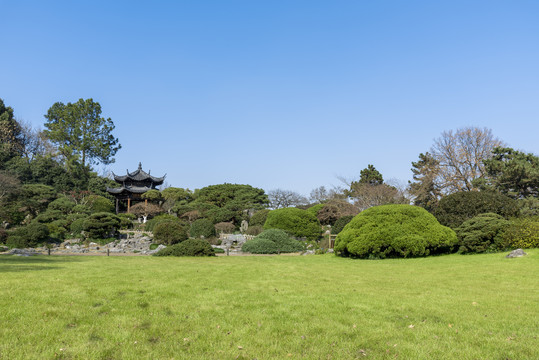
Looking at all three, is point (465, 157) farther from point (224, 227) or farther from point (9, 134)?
point (9, 134)

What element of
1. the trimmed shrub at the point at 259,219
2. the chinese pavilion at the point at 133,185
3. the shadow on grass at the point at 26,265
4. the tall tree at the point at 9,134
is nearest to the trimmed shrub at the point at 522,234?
the shadow on grass at the point at 26,265

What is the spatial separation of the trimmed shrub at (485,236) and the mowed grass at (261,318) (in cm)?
616

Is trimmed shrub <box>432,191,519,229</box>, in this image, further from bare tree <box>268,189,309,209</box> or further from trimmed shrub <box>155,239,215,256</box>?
bare tree <box>268,189,309,209</box>

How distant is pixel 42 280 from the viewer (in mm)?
7301

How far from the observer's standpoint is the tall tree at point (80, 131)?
177 feet

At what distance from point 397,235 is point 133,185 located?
4363 cm

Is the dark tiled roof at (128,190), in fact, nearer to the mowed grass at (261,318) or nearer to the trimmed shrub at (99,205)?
the trimmed shrub at (99,205)

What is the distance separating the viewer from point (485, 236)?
13953mm

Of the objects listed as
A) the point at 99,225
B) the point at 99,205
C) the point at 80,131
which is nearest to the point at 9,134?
the point at 80,131

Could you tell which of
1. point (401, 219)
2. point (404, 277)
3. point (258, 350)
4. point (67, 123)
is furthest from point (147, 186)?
point (258, 350)

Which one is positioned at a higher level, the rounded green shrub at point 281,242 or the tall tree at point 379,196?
the tall tree at point 379,196

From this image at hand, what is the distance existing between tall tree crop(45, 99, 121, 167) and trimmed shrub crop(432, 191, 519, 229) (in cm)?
5063

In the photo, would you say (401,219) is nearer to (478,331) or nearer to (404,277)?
(404,277)

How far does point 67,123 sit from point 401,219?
55.5 metres
